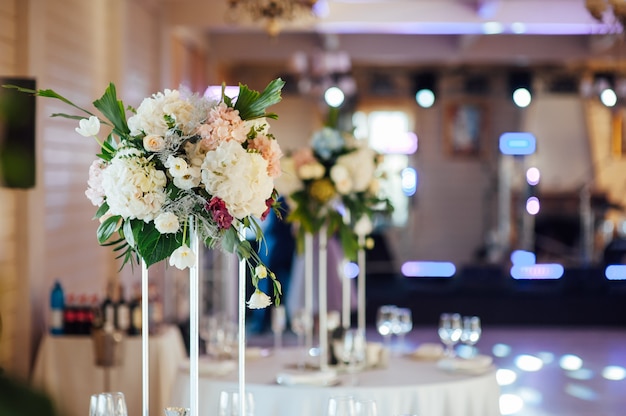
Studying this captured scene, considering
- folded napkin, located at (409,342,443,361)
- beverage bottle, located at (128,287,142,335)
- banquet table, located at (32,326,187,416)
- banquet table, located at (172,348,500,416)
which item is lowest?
banquet table, located at (32,326,187,416)

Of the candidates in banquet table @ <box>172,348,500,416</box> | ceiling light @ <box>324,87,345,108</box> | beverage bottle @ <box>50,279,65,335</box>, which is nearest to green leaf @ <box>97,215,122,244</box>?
banquet table @ <box>172,348,500,416</box>

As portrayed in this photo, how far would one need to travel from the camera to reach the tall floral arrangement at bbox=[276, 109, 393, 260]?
4.58m

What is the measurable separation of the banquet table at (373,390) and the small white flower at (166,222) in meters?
1.67

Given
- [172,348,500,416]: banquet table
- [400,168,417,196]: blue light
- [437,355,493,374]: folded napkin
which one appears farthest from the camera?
[400,168,417,196]: blue light

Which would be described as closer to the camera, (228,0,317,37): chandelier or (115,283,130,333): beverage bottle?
(115,283,130,333): beverage bottle

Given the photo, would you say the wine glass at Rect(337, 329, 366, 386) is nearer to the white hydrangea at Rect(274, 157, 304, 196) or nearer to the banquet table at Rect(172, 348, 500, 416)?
the banquet table at Rect(172, 348, 500, 416)

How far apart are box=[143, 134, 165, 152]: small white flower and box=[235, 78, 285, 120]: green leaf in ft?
0.77

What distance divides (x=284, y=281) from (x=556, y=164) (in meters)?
9.53

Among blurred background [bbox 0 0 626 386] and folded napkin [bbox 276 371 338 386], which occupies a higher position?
blurred background [bbox 0 0 626 386]

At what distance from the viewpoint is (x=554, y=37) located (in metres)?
13.7

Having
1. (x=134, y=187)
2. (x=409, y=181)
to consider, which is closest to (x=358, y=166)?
(x=134, y=187)

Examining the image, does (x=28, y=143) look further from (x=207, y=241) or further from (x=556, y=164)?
(x=556, y=164)

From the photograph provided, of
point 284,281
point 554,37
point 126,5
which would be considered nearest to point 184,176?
point 126,5

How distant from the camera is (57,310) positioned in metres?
5.75
